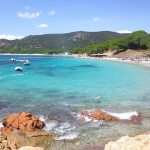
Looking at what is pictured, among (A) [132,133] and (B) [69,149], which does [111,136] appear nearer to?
(A) [132,133]

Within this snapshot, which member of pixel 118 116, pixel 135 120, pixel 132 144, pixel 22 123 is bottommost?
pixel 118 116

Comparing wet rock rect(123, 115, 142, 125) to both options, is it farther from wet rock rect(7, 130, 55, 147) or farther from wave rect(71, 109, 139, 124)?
wet rock rect(7, 130, 55, 147)

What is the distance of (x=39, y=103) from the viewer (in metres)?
42.4

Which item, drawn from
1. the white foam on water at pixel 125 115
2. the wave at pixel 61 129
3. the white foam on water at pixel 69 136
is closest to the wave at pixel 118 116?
the white foam on water at pixel 125 115

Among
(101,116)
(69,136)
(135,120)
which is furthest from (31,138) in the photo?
(135,120)

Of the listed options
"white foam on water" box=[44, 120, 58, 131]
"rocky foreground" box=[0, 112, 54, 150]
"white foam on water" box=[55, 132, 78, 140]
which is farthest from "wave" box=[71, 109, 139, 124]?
"white foam on water" box=[55, 132, 78, 140]

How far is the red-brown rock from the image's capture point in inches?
1090

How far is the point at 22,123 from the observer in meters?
28.0

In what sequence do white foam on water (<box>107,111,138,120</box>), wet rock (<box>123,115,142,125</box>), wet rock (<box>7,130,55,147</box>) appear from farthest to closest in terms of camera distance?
white foam on water (<box>107,111,138,120</box>) → wet rock (<box>123,115,142,125</box>) → wet rock (<box>7,130,55,147</box>)

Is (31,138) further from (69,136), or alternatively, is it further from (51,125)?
(51,125)

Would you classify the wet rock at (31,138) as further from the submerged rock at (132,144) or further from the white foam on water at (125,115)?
the submerged rock at (132,144)

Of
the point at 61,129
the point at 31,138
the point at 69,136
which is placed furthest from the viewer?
the point at 61,129

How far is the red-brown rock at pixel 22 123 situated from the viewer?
27688 millimetres

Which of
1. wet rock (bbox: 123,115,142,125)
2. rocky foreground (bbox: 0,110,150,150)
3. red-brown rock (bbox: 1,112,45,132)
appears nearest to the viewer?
rocky foreground (bbox: 0,110,150,150)
